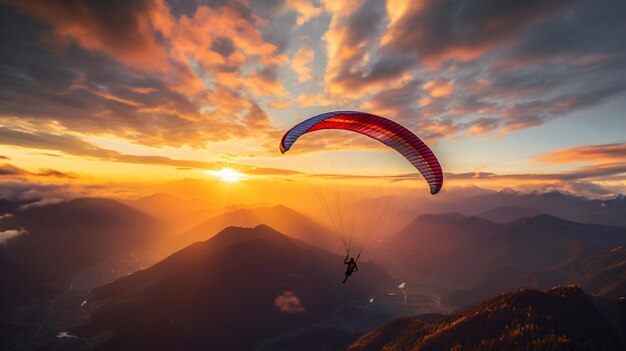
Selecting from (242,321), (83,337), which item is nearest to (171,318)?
(242,321)

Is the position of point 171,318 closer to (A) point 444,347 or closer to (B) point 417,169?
(A) point 444,347

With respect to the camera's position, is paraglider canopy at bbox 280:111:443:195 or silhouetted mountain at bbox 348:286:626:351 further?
silhouetted mountain at bbox 348:286:626:351

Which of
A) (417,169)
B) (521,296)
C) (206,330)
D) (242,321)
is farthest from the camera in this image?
(242,321)

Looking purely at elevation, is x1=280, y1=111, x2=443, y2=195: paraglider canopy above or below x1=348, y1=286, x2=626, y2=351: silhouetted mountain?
above

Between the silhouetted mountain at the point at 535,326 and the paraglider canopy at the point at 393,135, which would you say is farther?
the silhouetted mountain at the point at 535,326

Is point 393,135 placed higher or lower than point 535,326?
higher

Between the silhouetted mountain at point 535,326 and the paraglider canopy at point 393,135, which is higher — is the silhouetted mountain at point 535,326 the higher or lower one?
the lower one

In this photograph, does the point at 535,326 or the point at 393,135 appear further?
the point at 535,326

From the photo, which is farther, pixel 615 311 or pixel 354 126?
pixel 615 311
